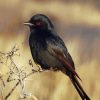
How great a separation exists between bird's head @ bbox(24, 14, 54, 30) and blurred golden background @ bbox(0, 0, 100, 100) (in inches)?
13.0

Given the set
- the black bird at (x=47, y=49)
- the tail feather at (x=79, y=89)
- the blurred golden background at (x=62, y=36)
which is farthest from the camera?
the blurred golden background at (x=62, y=36)

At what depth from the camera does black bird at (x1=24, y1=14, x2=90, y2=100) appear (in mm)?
5023

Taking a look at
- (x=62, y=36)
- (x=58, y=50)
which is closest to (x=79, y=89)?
(x=58, y=50)

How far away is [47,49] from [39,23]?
177mm

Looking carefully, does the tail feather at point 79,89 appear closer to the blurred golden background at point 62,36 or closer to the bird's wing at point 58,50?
the bird's wing at point 58,50

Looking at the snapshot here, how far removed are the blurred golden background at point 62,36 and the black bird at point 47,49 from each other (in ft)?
0.93

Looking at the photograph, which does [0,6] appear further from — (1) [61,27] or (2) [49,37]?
(2) [49,37]

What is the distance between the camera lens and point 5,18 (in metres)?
7.52

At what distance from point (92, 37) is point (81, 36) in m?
0.10

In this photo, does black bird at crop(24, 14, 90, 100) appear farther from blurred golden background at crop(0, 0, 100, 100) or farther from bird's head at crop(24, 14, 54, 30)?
blurred golden background at crop(0, 0, 100, 100)

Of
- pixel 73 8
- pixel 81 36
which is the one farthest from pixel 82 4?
pixel 81 36

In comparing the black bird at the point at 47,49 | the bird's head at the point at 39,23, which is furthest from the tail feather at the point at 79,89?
the bird's head at the point at 39,23

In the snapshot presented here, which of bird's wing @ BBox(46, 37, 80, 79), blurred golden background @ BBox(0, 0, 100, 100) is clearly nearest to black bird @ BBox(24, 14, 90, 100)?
bird's wing @ BBox(46, 37, 80, 79)

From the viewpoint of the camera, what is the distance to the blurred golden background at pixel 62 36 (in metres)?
6.37
